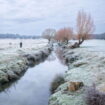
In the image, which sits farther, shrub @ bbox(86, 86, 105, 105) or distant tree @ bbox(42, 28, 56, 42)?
distant tree @ bbox(42, 28, 56, 42)

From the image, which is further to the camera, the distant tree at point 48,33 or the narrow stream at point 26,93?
the distant tree at point 48,33

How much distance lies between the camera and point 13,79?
66.3 feet

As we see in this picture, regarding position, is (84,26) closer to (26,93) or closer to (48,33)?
(26,93)

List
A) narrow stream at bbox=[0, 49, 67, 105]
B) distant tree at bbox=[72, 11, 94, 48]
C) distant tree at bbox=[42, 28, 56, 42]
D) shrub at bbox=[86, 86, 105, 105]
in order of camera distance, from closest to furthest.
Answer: shrub at bbox=[86, 86, 105, 105] < narrow stream at bbox=[0, 49, 67, 105] < distant tree at bbox=[72, 11, 94, 48] < distant tree at bbox=[42, 28, 56, 42]

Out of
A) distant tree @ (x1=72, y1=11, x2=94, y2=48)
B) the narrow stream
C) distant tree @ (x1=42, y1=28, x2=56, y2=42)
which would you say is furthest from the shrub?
distant tree @ (x1=42, y1=28, x2=56, y2=42)

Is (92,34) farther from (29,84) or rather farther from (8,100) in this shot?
(8,100)

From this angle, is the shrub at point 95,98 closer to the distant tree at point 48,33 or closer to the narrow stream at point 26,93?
the narrow stream at point 26,93

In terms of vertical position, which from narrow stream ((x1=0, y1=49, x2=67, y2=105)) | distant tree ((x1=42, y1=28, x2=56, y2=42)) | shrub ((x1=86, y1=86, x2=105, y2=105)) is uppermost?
distant tree ((x1=42, y1=28, x2=56, y2=42))

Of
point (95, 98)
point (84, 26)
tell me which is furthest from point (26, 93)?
point (84, 26)

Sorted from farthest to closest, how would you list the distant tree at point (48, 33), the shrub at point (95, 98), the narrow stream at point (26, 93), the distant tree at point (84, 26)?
1. the distant tree at point (48, 33)
2. the distant tree at point (84, 26)
3. the narrow stream at point (26, 93)
4. the shrub at point (95, 98)

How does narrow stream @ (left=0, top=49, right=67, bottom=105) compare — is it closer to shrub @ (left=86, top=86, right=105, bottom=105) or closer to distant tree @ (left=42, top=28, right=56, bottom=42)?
shrub @ (left=86, top=86, right=105, bottom=105)

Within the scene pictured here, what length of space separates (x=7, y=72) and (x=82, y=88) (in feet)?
35.1

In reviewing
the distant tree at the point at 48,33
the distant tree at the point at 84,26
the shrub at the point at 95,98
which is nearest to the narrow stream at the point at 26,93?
the shrub at the point at 95,98

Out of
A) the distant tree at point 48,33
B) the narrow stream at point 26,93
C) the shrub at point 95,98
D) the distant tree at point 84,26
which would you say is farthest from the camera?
the distant tree at point 48,33
